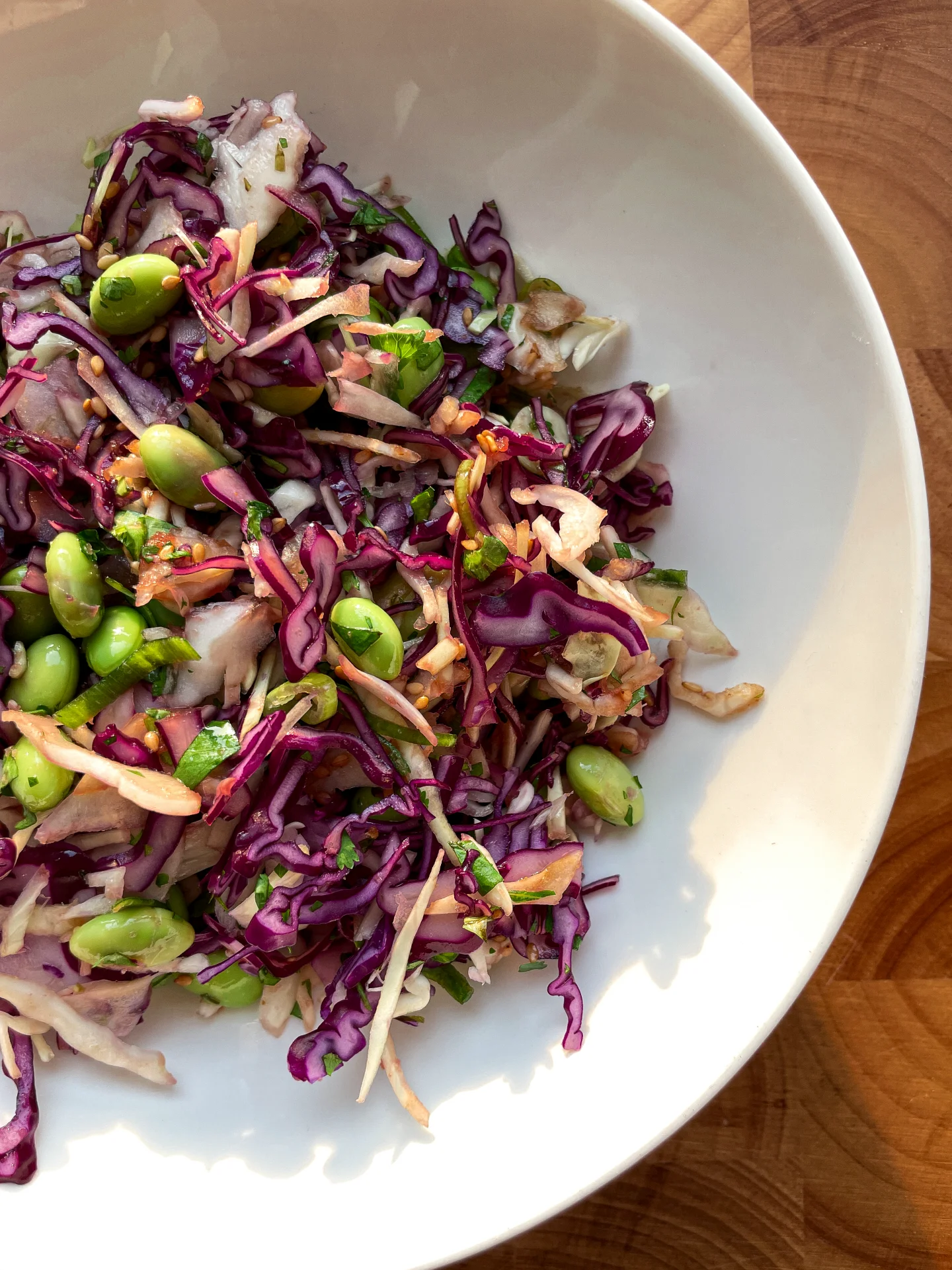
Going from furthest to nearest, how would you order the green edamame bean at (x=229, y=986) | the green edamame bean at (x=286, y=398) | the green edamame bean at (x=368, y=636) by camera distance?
the green edamame bean at (x=229, y=986) < the green edamame bean at (x=286, y=398) < the green edamame bean at (x=368, y=636)

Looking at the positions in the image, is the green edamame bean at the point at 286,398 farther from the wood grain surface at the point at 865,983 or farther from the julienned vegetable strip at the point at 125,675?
the wood grain surface at the point at 865,983

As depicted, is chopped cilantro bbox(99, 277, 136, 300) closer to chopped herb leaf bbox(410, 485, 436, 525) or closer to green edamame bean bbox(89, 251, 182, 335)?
green edamame bean bbox(89, 251, 182, 335)

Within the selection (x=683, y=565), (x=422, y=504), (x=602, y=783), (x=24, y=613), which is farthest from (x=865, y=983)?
(x=24, y=613)

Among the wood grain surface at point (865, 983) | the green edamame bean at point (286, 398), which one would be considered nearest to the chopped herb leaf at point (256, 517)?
the green edamame bean at point (286, 398)

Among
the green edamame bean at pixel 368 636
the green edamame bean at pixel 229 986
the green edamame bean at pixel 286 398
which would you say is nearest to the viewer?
the green edamame bean at pixel 368 636

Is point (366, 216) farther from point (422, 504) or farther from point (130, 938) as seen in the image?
point (130, 938)

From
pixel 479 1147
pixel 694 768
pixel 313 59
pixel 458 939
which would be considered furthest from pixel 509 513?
pixel 479 1147

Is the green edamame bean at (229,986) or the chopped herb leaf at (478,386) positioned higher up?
the chopped herb leaf at (478,386)
